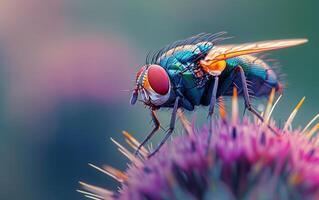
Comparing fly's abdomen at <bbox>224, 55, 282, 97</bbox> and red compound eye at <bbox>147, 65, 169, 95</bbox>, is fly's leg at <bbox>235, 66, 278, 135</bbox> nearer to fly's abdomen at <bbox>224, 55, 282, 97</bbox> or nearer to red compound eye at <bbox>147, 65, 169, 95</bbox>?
fly's abdomen at <bbox>224, 55, 282, 97</bbox>

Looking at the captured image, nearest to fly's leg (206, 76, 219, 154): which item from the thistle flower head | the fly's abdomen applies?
the thistle flower head

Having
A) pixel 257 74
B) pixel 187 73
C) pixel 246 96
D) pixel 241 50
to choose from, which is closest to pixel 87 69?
pixel 257 74

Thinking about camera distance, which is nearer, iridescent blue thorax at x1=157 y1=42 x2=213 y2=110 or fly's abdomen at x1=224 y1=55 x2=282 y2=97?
iridescent blue thorax at x1=157 y1=42 x2=213 y2=110

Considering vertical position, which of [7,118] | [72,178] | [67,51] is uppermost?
[67,51]

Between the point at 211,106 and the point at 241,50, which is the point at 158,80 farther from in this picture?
the point at 241,50

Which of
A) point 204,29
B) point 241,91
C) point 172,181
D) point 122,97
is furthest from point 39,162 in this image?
point 172,181

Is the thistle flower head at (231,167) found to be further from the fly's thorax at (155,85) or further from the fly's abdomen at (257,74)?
the fly's abdomen at (257,74)

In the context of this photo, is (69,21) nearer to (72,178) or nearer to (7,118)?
(7,118)
